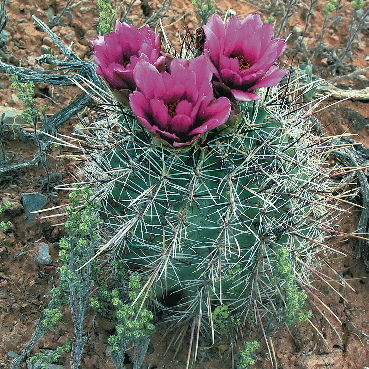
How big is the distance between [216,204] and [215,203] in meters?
0.01

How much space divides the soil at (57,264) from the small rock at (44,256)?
0.7 inches

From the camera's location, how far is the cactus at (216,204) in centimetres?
177

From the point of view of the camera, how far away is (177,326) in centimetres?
218

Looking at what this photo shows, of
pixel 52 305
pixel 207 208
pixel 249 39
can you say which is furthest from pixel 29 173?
pixel 249 39


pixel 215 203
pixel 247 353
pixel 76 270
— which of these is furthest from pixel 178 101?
pixel 247 353

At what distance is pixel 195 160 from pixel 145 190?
188 mm

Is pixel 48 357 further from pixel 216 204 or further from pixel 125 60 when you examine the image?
pixel 125 60

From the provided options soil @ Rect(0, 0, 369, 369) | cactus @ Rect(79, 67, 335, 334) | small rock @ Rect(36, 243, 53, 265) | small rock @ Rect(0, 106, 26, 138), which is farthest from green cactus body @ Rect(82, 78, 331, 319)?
small rock @ Rect(0, 106, 26, 138)

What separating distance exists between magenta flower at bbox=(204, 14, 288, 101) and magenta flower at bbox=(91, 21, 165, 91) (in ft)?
0.56

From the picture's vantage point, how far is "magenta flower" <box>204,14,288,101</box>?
1.63 meters

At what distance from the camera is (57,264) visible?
2.46 meters

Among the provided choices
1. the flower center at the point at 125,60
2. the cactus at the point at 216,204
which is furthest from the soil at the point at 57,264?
the flower center at the point at 125,60

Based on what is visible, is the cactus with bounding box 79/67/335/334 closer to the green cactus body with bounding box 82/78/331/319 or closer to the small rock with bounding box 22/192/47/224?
the green cactus body with bounding box 82/78/331/319

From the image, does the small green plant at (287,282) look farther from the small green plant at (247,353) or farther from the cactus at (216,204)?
the small green plant at (247,353)
